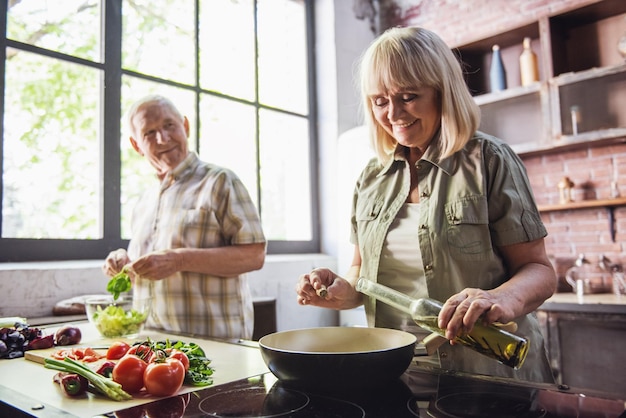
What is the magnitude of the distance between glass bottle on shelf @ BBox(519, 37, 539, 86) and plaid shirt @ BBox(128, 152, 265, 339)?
7.33 feet

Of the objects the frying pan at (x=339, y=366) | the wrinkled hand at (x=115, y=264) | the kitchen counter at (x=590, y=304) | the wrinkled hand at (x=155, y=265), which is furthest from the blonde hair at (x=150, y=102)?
the kitchen counter at (x=590, y=304)

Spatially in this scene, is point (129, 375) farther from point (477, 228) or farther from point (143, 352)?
point (477, 228)

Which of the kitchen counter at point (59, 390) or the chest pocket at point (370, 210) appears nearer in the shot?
the kitchen counter at point (59, 390)

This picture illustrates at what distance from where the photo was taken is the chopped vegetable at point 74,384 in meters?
0.96

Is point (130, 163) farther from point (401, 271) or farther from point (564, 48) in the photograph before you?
point (564, 48)

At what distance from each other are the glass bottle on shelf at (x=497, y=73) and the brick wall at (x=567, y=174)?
0.15 m

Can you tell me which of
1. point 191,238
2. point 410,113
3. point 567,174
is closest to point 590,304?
point 567,174

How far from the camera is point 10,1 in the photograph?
278 centimetres

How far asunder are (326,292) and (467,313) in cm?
45

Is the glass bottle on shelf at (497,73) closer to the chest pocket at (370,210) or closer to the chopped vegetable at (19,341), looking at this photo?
the chest pocket at (370,210)

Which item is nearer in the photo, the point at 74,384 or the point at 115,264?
the point at 74,384

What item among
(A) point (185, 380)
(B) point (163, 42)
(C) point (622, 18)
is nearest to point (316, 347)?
(A) point (185, 380)

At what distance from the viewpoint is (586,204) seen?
10.2 feet

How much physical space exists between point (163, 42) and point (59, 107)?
86 centimetres
